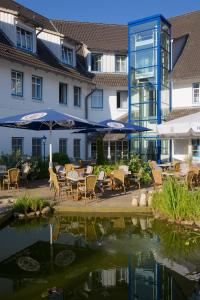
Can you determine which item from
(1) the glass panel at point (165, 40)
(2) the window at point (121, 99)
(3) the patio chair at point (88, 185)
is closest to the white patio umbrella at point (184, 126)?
(3) the patio chair at point (88, 185)

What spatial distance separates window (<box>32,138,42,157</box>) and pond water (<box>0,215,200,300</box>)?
11.7 meters

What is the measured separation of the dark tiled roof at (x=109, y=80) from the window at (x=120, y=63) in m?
0.84

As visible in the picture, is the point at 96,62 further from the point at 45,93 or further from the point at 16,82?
the point at 16,82

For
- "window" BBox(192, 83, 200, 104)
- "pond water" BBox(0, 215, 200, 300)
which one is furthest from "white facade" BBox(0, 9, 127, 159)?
"pond water" BBox(0, 215, 200, 300)

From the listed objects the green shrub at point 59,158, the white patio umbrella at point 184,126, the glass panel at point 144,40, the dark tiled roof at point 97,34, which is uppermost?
the dark tiled roof at point 97,34

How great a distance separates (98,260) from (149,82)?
17881 millimetres

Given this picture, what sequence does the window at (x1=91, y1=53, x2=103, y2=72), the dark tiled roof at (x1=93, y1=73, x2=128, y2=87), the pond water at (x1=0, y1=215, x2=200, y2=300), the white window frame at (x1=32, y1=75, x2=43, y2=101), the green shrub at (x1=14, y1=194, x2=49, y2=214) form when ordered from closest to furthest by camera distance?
the pond water at (x1=0, y1=215, x2=200, y2=300) < the green shrub at (x1=14, y1=194, x2=49, y2=214) < the white window frame at (x1=32, y1=75, x2=43, y2=101) < the dark tiled roof at (x1=93, y1=73, x2=128, y2=87) < the window at (x1=91, y1=53, x2=103, y2=72)

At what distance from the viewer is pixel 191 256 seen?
757 centimetres

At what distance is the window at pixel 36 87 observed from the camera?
A: 21562mm

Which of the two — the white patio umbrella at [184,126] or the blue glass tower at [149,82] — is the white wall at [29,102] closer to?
the blue glass tower at [149,82]

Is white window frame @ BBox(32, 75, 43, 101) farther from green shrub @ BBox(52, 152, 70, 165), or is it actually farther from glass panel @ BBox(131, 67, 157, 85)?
glass panel @ BBox(131, 67, 157, 85)

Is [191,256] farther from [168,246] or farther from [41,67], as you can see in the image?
[41,67]

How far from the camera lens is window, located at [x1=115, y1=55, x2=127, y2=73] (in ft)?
91.1

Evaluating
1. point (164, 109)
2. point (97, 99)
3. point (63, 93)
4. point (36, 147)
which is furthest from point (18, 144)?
point (164, 109)
